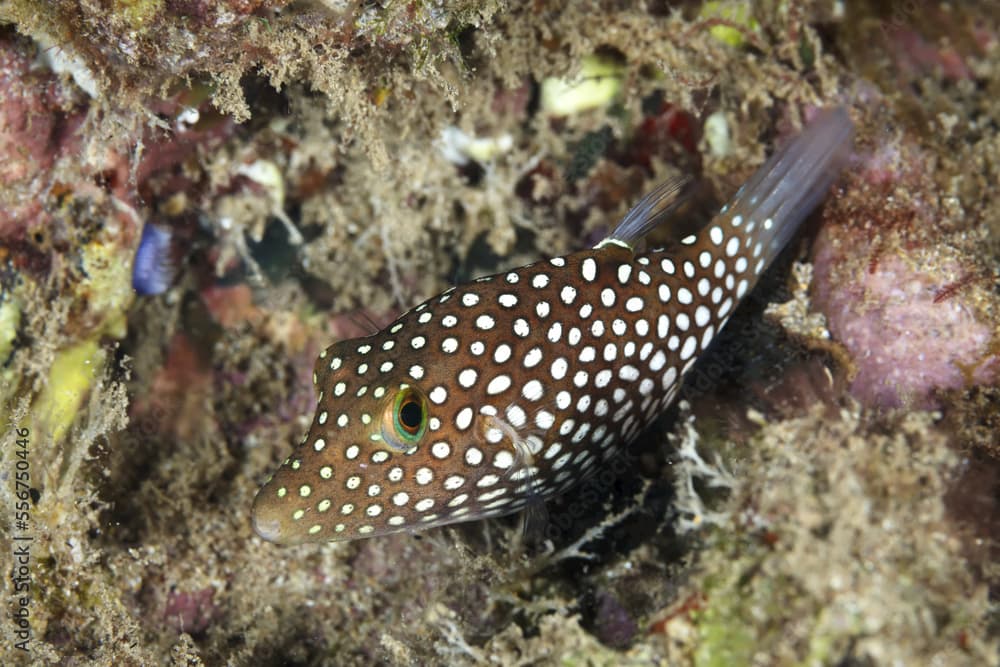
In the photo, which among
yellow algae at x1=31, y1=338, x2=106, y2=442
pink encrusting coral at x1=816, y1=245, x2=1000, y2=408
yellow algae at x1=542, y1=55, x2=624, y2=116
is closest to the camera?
pink encrusting coral at x1=816, y1=245, x2=1000, y2=408

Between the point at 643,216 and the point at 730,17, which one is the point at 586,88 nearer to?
the point at 730,17

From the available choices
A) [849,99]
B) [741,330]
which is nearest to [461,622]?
[741,330]

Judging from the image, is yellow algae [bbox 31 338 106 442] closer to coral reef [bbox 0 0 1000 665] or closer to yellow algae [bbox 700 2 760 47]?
coral reef [bbox 0 0 1000 665]

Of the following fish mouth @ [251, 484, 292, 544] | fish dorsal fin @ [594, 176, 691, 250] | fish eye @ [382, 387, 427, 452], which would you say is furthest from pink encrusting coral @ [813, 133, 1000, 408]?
fish mouth @ [251, 484, 292, 544]

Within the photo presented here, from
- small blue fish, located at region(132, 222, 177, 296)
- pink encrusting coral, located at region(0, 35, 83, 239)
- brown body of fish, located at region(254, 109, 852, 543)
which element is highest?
pink encrusting coral, located at region(0, 35, 83, 239)

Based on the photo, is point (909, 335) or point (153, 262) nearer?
point (909, 335)

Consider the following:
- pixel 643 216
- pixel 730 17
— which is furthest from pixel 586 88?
pixel 643 216

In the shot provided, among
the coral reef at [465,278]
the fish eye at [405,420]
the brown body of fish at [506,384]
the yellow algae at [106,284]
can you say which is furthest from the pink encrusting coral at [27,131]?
the fish eye at [405,420]

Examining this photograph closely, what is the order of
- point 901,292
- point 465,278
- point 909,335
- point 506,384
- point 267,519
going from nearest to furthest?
1. point 267,519
2. point 506,384
3. point 909,335
4. point 901,292
5. point 465,278

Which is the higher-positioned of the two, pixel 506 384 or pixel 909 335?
pixel 506 384
